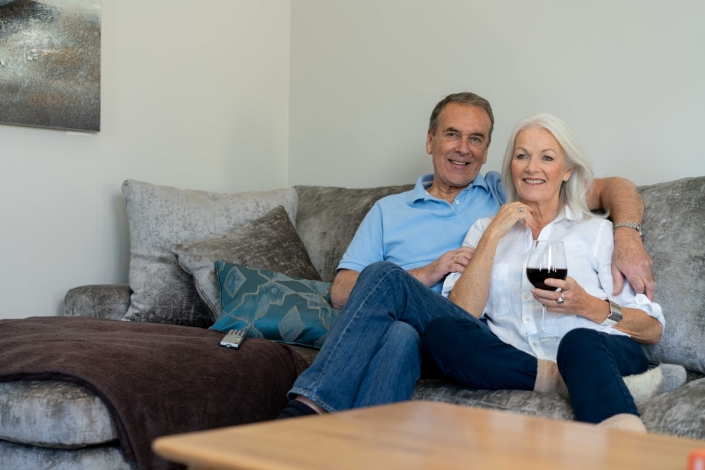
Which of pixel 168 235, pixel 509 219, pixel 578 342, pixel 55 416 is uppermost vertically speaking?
pixel 509 219

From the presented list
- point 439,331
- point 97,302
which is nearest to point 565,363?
point 439,331

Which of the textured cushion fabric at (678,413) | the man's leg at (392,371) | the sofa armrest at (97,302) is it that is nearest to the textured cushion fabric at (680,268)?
the textured cushion fabric at (678,413)

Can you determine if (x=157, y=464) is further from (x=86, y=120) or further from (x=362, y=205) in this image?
(x=86, y=120)

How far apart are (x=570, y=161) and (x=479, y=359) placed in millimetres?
784

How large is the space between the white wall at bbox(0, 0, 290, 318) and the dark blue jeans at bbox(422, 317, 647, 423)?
5.40ft

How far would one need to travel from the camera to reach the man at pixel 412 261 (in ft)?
5.65

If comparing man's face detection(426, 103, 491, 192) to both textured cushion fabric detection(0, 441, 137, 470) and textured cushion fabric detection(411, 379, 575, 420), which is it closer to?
textured cushion fabric detection(411, 379, 575, 420)

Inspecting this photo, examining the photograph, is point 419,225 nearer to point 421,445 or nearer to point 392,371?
point 392,371

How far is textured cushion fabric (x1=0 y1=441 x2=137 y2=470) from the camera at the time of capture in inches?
68.3

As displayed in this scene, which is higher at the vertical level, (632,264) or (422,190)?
(422,190)

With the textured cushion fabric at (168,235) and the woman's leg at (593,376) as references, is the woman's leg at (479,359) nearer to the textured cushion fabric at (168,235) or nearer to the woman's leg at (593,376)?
the woman's leg at (593,376)

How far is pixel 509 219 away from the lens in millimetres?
2139

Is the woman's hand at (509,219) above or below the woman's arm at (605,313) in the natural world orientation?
above

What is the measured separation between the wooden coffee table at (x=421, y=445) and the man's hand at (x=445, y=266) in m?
1.12
